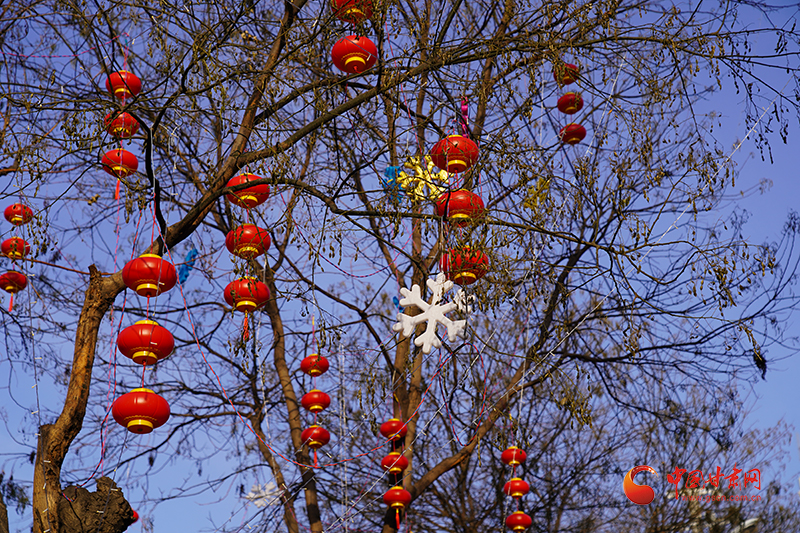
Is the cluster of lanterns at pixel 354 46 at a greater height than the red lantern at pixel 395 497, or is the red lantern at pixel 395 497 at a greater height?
the cluster of lanterns at pixel 354 46

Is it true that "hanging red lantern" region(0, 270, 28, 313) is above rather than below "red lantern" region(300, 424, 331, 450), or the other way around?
above

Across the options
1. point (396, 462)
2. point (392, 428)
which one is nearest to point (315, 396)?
point (392, 428)

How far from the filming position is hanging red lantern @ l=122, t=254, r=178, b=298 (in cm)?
450

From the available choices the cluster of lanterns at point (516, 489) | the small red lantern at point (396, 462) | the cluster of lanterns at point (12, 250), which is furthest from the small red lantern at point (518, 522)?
the cluster of lanterns at point (12, 250)

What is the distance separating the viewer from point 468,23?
8.76m

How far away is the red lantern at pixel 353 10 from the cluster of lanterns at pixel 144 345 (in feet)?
7.06

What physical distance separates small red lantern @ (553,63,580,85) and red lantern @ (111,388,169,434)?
11.5 feet

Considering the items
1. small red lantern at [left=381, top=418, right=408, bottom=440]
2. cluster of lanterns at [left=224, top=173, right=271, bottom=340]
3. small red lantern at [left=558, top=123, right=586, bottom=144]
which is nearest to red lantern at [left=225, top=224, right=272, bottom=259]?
cluster of lanterns at [left=224, top=173, right=271, bottom=340]

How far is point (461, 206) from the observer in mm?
4852

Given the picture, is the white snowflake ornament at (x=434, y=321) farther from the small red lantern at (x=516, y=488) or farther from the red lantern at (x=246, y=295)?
the small red lantern at (x=516, y=488)

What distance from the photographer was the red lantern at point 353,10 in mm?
5133

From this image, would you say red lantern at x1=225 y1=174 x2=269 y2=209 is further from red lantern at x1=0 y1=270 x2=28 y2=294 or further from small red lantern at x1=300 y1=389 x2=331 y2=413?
red lantern at x1=0 y1=270 x2=28 y2=294

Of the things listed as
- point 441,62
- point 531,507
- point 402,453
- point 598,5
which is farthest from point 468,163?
point 531,507

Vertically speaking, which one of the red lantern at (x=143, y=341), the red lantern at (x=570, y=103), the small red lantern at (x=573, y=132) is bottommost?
the red lantern at (x=143, y=341)
